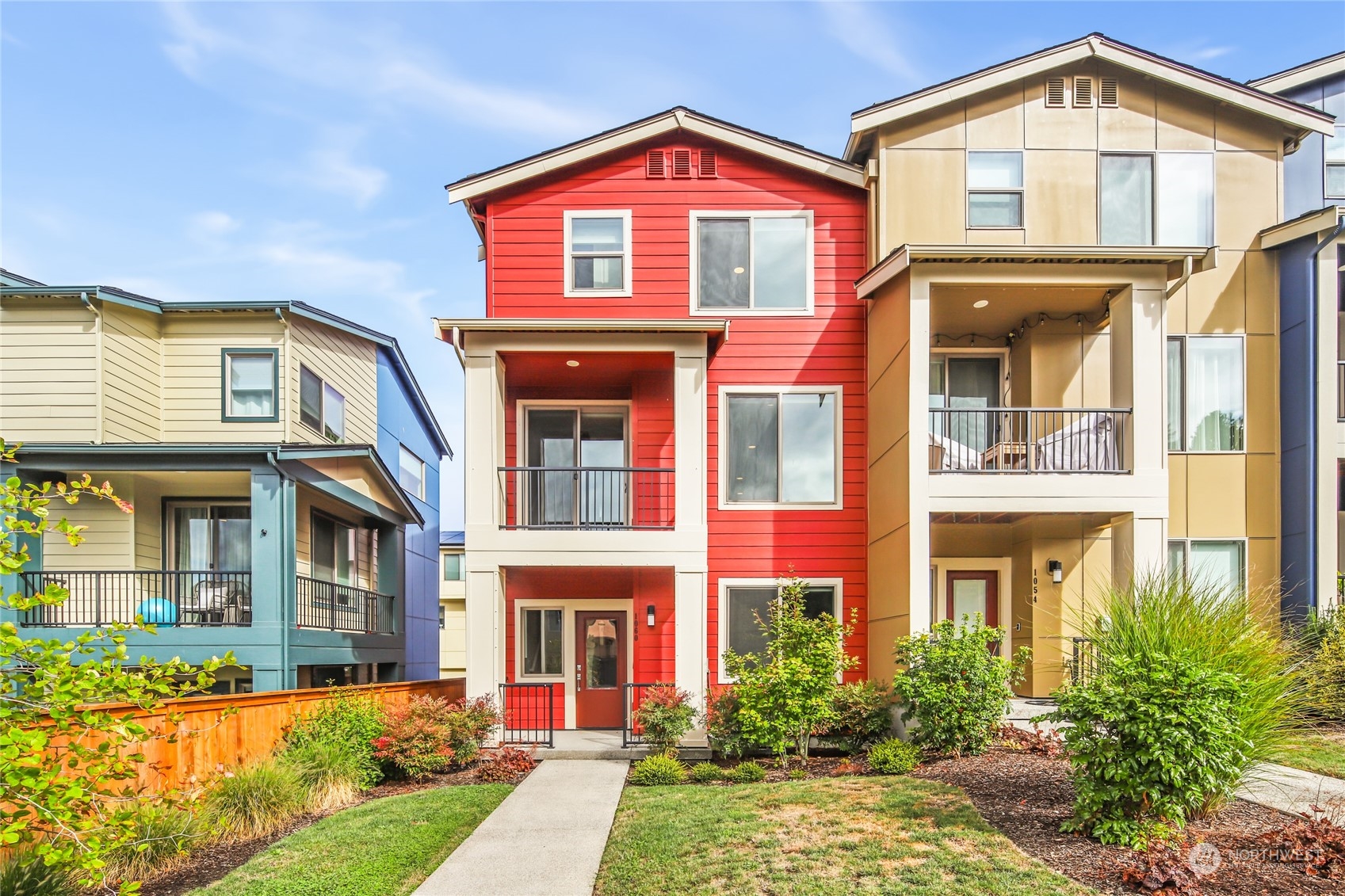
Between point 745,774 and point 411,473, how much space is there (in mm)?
15622

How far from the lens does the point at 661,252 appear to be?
13.8 meters

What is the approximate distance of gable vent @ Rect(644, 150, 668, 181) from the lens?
→ 45.6ft

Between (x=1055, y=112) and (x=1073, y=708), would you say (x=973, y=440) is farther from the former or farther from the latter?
(x=1073, y=708)

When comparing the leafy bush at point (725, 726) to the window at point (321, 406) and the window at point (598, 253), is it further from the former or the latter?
the window at point (321, 406)

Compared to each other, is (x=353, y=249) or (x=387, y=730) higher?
(x=353, y=249)

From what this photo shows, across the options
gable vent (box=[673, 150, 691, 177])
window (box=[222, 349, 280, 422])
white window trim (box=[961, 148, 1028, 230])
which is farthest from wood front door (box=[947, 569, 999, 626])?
window (box=[222, 349, 280, 422])

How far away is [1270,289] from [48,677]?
15369mm

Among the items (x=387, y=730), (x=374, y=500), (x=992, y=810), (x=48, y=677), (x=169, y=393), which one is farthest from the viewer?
(x=374, y=500)

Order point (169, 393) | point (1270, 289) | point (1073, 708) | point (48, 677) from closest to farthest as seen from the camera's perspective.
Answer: point (48, 677), point (1073, 708), point (1270, 289), point (169, 393)

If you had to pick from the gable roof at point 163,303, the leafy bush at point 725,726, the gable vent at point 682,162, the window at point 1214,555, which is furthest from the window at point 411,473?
the window at point 1214,555

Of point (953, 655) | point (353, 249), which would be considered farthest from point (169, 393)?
point (953, 655)

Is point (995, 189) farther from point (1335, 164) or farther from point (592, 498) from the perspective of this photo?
point (592, 498)

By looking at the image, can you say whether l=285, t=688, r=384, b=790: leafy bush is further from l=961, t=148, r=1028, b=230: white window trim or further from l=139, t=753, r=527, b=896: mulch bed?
l=961, t=148, r=1028, b=230: white window trim

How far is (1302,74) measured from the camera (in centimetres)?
1370
